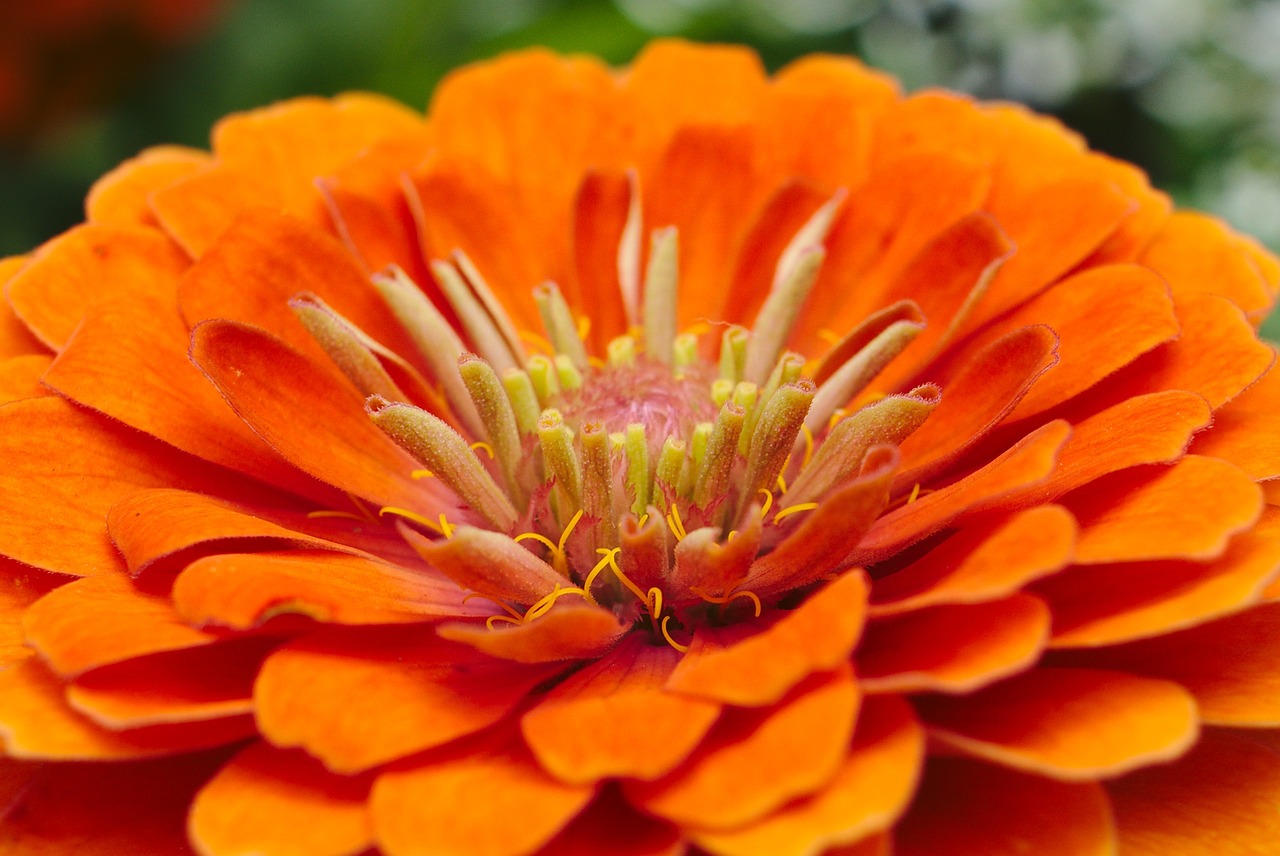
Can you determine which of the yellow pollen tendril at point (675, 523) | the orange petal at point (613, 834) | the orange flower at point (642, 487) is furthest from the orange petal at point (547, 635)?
the yellow pollen tendril at point (675, 523)

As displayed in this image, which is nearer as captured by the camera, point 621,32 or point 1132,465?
point 1132,465

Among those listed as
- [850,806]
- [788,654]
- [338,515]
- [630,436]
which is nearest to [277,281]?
[338,515]

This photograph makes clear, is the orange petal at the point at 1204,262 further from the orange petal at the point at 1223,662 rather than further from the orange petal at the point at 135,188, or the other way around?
the orange petal at the point at 135,188

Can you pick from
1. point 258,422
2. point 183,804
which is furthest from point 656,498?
point 183,804

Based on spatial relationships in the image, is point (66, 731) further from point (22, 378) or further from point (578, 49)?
point (578, 49)

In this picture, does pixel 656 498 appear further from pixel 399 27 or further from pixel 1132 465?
pixel 399 27

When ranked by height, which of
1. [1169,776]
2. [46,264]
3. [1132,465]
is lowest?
[1169,776]
